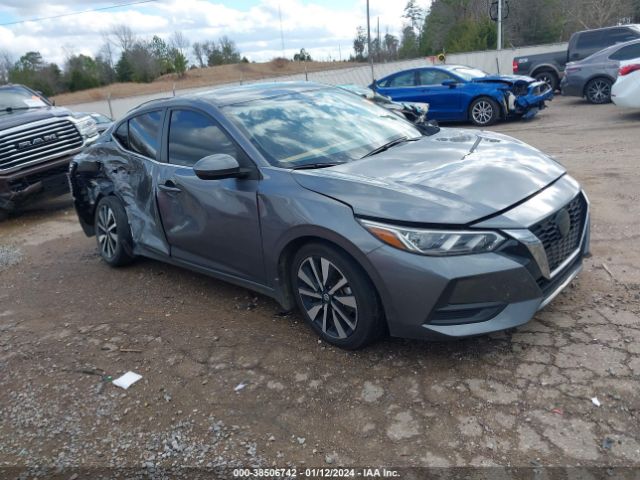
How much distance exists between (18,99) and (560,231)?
9383 millimetres

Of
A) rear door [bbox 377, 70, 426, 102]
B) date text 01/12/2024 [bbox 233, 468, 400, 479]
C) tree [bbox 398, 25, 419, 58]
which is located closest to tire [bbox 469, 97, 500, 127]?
rear door [bbox 377, 70, 426, 102]

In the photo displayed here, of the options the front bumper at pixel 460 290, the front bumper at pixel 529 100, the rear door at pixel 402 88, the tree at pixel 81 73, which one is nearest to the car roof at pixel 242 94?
the front bumper at pixel 460 290

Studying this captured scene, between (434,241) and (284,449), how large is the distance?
51.8 inches

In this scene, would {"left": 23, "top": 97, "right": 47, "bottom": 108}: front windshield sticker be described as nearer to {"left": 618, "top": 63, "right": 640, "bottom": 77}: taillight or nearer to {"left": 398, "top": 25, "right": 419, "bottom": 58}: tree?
{"left": 618, "top": 63, "right": 640, "bottom": 77}: taillight

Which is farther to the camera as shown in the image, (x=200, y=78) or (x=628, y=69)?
(x=200, y=78)

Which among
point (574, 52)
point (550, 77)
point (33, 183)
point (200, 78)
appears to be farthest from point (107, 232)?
point (200, 78)

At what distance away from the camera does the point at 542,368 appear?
306 cm

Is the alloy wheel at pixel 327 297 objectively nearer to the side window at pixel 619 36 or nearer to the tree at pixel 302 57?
the side window at pixel 619 36

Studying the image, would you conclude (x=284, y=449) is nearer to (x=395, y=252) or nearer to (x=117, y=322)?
(x=395, y=252)

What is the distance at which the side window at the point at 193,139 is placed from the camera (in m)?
3.99

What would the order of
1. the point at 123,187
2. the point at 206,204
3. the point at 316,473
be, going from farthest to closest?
1. the point at 123,187
2. the point at 206,204
3. the point at 316,473

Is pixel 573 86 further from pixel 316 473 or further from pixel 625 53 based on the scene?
pixel 316 473

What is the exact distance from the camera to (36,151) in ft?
26.6

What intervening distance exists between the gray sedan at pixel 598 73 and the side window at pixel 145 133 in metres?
12.5
